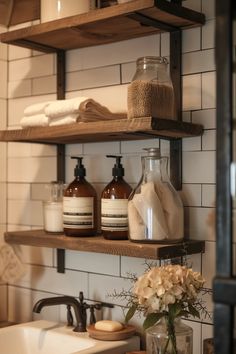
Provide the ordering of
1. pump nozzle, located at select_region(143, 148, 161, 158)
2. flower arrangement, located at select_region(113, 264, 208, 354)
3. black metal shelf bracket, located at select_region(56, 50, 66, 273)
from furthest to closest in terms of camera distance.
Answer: black metal shelf bracket, located at select_region(56, 50, 66, 273)
pump nozzle, located at select_region(143, 148, 161, 158)
flower arrangement, located at select_region(113, 264, 208, 354)

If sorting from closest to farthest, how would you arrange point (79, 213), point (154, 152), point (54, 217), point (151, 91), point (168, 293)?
point (168, 293) < point (151, 91) < point (154, 152) < point (79, 213) < point (54, 217)

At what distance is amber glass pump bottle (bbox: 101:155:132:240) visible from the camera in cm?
164

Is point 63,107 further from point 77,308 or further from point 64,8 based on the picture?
point 77,308

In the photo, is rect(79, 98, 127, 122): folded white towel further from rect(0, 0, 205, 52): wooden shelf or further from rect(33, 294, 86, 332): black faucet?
rect(33, 294, 86, 332): black faucet

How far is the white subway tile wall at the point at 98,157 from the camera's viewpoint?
1.62 m

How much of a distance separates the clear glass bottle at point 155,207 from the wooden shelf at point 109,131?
0.09 m

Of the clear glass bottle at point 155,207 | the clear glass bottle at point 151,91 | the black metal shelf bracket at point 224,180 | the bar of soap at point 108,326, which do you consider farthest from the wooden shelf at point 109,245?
the black metal shelf bracket at point 224,180

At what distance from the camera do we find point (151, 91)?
4.90ft

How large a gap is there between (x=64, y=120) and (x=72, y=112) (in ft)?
0.15

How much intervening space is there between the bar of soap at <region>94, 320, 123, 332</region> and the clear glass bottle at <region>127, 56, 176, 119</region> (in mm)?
615

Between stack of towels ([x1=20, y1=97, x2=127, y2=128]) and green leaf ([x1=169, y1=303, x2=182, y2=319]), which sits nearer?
green leaf ([x1=169, y1=303, x2=182, y2=319])

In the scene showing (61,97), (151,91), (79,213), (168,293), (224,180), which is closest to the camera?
(224,180)

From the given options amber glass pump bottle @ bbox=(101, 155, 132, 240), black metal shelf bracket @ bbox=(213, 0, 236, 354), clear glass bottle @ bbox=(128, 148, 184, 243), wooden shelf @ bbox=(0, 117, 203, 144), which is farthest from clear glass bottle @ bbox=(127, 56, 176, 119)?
black metal shelf bracket @ bbox=(213, 0, 236, 354)

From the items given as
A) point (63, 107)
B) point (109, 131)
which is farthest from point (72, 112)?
point (109, 131)
